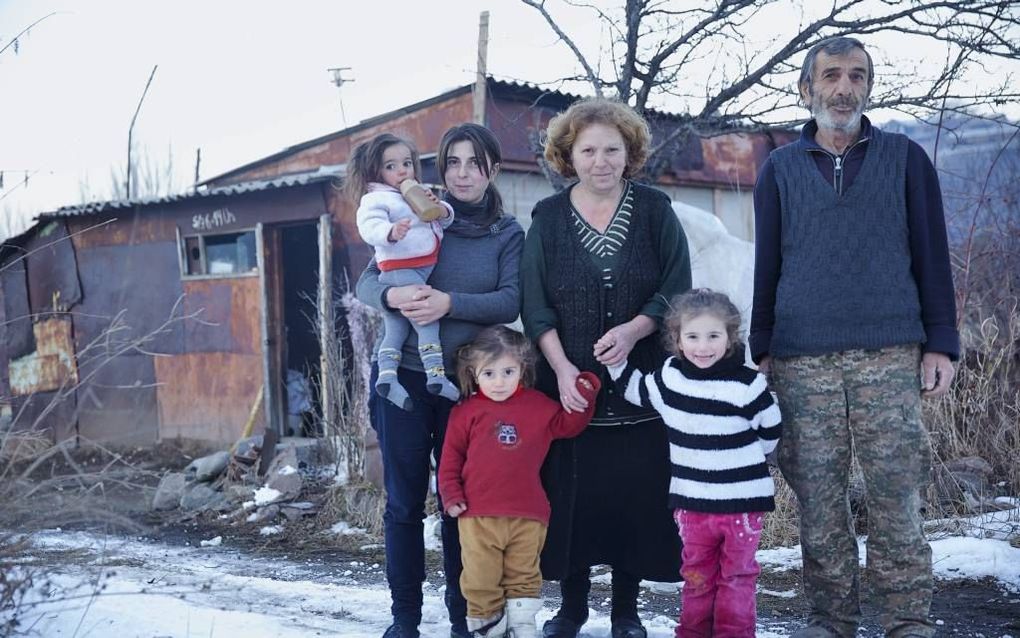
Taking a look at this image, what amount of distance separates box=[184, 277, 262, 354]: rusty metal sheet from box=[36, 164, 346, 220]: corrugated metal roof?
96cm

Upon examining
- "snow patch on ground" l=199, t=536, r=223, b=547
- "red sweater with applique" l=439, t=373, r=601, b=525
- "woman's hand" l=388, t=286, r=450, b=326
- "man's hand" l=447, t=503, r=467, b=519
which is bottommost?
"snow patch on ground" l=199, t=536, r=223, b=547

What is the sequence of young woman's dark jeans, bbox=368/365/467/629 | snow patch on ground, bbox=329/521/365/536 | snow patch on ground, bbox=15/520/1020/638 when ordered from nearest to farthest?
young woman's dark jeans, bbox=368/365/467/629 < snow patch on ground, bbox=15/520/1020/638 < snow patch on ground, bbox=329/521/365/536

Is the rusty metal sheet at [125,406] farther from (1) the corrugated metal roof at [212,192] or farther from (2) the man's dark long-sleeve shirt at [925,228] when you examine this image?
(2) the man's dark long-sleeve shirt at [925,228]

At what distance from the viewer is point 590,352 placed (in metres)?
2.99

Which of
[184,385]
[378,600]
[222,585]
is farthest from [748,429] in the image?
[184,385]

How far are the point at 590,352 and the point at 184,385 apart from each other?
826cm

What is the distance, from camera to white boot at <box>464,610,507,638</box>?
293 centimetres

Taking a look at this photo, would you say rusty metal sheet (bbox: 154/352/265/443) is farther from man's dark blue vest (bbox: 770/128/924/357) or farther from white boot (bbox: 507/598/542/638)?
man's dark blue vest (bbox: 770/128/924/357)

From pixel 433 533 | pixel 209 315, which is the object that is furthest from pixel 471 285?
pixel 209 315

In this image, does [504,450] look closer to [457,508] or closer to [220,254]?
[457,508]

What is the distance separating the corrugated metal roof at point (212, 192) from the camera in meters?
8.69

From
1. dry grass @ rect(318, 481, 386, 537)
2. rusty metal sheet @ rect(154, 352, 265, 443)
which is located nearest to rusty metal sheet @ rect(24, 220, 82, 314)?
rusty metal sheet @ rect(154, 352, 265, 443)

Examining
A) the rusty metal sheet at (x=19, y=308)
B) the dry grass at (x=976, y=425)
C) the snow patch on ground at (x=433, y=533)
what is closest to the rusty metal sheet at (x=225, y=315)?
the rusty metal sheet at (x=19, y=308)

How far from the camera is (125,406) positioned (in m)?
10.8
